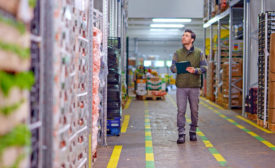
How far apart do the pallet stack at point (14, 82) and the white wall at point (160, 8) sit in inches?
803

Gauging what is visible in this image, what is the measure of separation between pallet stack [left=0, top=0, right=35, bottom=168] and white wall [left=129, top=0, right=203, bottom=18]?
20.4 metres

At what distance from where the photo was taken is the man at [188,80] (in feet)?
24.3

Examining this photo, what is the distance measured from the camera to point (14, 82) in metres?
2.11

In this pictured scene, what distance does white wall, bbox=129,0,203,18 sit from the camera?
73.2 ft

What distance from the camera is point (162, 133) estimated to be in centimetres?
868

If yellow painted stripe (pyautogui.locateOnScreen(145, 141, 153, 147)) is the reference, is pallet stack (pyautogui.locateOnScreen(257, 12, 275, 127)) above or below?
above

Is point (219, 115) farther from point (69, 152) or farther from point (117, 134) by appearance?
point (69, 152)

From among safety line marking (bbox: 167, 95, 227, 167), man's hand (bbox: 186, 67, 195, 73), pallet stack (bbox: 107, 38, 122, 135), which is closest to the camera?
safety line marking (bbox: 167, 95, 227, 167)

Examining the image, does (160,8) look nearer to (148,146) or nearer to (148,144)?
(148,144)

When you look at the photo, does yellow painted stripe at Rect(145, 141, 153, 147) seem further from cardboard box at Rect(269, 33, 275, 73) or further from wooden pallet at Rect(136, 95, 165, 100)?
wooden pallet at Rect(136, 95, 165, 100)

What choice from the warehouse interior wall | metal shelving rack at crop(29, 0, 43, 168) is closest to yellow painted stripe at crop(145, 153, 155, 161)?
metal shelving rack at crop(29, 0, 43, 168)

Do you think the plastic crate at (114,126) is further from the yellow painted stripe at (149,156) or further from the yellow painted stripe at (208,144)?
the yellow painted stripe at (208,144)

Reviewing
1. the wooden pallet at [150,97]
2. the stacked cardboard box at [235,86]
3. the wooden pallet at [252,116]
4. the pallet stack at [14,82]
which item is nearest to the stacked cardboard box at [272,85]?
the wooden pallet at [252,116]

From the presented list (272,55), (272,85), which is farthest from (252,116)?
(272,55)
